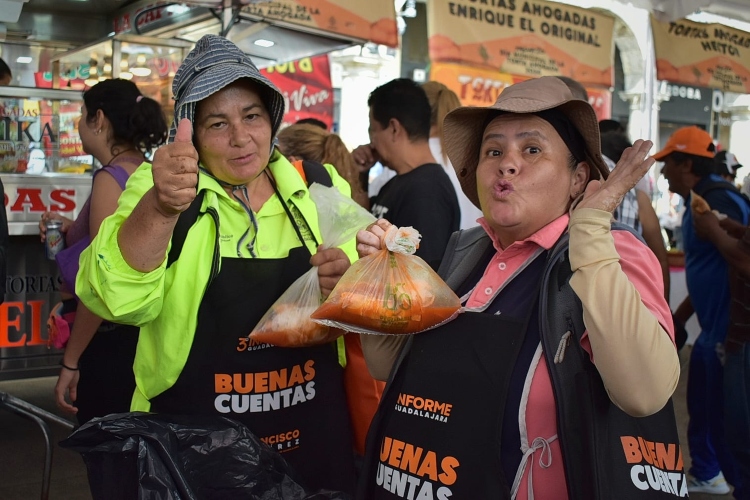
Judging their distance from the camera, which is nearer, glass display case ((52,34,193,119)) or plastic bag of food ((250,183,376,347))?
plastic bag of food ((250,183,376,347))

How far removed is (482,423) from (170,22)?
18.4 feet

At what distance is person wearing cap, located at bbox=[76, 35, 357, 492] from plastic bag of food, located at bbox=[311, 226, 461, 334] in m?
0.24

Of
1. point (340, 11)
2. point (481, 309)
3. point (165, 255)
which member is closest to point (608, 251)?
point (481, 309)

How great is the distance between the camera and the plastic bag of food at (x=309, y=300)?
2.13 meters

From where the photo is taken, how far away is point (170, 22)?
6508 millimetres

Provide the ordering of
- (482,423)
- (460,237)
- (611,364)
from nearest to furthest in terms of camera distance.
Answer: (611,364), (482,423), (460,237)

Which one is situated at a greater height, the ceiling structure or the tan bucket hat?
the ceiling structure

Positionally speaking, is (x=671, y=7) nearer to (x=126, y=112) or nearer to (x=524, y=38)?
(x=524, y=38)

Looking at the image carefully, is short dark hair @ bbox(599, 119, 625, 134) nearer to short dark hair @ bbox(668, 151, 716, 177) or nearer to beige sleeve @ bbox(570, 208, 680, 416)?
short dark hair @ bbox(668, 151, 716, 177)

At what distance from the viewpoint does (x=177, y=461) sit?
178cm

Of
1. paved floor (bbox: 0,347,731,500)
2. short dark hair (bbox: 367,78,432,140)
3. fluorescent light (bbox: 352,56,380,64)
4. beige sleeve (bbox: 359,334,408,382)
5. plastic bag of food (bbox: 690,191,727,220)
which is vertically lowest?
paved floor (bbox: 0,347,731,500)

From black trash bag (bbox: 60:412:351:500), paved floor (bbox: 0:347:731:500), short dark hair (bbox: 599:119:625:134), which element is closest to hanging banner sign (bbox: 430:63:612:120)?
short dark hair (bbox: 599:119:625:134)

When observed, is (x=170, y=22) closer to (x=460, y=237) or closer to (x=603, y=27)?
(x=603, y=27)

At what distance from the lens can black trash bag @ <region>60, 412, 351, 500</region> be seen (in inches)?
69.1
